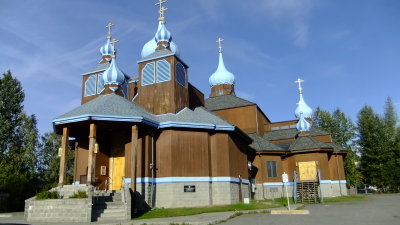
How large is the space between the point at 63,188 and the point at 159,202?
507 centimetres

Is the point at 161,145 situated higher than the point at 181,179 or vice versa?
the point at 161,145

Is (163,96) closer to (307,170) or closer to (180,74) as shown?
(180,74)

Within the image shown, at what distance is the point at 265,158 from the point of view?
3023cm

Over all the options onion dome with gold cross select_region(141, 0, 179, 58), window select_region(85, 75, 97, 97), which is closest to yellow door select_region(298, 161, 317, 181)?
onion dome with gold cross select_region(141, 0, 179, 58)

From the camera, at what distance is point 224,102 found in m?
35.8

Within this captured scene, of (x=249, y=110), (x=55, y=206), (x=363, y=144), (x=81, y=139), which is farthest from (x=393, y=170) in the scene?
(x=55, y=206)

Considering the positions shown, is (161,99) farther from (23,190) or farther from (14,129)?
Answer: (14,129)

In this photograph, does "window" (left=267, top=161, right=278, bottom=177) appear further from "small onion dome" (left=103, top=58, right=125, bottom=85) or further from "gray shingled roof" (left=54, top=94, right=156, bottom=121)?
"gray shingled roof" (left=54, top=94, right=156, bottom=121)

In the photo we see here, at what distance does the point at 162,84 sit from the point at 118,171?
19.9ft

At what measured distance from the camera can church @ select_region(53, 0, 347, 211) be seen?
18.6 meters

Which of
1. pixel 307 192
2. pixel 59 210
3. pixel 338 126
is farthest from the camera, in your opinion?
pixel 338 126

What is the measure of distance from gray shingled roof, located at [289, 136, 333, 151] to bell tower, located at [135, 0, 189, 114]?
12280 millimetres

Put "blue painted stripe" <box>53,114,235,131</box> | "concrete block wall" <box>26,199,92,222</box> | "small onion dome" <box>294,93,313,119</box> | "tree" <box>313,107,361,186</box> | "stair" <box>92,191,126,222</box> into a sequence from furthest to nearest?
1. "tree" <box>313,107,361,186</box>
2. "small onion dome" <box>294,93,313,119</box>
3. "blue painted stripe" <box>53,114,235,131</box>
4. "stair" <box>92,191,126,222</box>
5. "concrete block wall" <box>26,199,92,222</box>

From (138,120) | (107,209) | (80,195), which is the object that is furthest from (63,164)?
(138,120)
